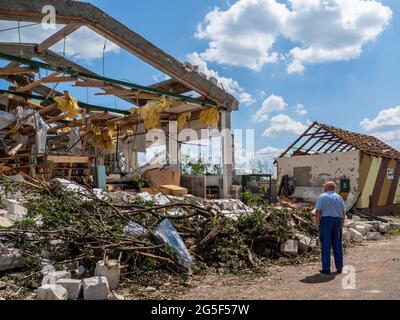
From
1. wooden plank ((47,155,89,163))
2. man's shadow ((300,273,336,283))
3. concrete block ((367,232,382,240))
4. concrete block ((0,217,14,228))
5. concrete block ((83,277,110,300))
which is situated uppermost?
wooden plank ((47,155,89,163))

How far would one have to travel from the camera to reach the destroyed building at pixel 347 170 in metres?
14.6

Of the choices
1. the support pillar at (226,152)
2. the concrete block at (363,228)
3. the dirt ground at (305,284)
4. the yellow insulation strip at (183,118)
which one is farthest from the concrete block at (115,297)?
the yellow insulation strip at (183,118)

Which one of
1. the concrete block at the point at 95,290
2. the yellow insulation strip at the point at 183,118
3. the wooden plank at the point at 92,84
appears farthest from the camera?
the yellow insulation strip at the point at 183,118

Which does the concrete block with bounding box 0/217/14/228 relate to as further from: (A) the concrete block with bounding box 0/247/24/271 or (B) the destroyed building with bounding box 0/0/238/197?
(B) the destroyed building with bounding box 0/0/238/197

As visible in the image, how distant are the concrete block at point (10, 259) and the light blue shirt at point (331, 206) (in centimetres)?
491

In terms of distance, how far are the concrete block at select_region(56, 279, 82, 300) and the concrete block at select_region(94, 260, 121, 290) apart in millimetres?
494

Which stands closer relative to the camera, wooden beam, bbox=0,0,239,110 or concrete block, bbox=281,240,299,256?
concrete block, bbox=281,240,299,256

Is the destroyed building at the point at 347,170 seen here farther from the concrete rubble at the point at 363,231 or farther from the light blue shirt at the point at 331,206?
the light blue shirt at the point at 331,206

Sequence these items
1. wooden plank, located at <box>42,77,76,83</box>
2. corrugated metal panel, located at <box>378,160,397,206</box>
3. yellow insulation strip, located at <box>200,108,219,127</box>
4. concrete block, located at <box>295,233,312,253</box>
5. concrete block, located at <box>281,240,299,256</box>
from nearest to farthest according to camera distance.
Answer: concrete block, located at <box>281,240,299,256</box> < concrete block, located at <box>295,233,312,253</box> < wooden plank, located at <box>42,77,76,83</box> < yellow insulation strip, located at <box>200,108,219,127</box> < corrugated metal panel, located at <box>378,160,397,206</box>

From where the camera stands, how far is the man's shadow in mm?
5986

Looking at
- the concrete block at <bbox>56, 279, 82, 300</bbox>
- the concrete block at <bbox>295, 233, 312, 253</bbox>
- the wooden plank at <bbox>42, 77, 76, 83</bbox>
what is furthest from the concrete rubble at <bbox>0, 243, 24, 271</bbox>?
the wooden plank at <bbox>42, 77, 76, 83</bbox>

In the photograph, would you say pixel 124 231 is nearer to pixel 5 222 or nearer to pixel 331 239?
pixel 5 222
